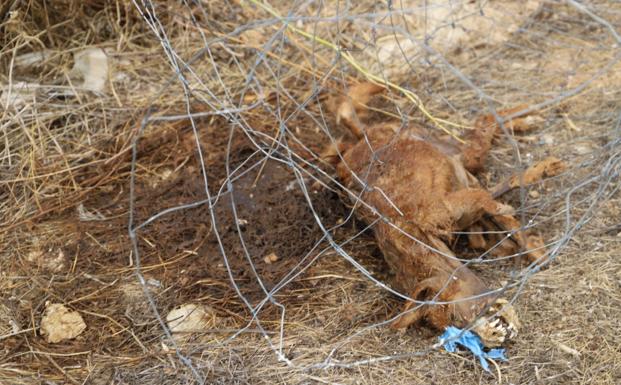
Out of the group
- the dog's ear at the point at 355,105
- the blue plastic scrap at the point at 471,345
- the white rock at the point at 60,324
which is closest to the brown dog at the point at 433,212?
the blue plastic scrap at the point at 471,345

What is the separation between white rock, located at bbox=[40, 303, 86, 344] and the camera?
2.70 meters

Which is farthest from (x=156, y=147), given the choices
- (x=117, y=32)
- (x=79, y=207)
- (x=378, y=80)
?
(x=378, y=80)

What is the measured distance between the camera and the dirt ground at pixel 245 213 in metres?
2.55

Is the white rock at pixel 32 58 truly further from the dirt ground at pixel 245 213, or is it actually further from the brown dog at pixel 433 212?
the brown dog at pixel 433 212

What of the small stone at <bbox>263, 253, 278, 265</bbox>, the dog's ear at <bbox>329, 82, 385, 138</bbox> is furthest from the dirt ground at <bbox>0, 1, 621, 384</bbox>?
the dog's ear at <bbox>329, 82, 385, 138</bbox>

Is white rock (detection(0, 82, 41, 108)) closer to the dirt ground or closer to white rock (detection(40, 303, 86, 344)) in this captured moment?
the dirt ground

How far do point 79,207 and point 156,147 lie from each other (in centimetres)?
54

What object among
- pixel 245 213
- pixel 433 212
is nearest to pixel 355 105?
pixel 245 213

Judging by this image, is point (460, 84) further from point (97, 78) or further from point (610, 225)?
point (97, 78)

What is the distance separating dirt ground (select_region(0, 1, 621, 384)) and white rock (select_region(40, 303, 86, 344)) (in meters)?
0.03

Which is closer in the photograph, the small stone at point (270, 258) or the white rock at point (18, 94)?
the small stone at point (270, 258)

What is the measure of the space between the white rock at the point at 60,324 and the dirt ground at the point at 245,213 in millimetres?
28

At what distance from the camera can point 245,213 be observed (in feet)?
10.7

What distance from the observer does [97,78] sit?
3.88 meters
